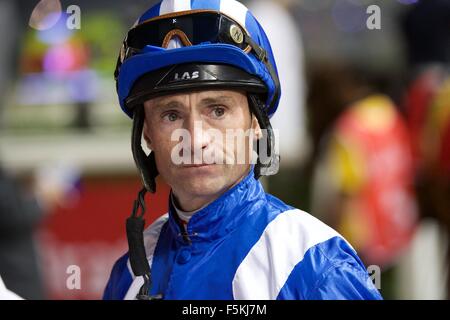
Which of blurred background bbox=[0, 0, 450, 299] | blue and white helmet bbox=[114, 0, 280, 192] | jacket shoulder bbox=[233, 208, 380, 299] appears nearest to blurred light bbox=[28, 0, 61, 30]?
blue and white helmet bbox=[114, 0, 280, 192]

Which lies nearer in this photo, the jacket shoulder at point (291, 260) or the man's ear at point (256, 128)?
the jacket shoulder at point (291, 260)

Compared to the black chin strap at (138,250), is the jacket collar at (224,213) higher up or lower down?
higher up

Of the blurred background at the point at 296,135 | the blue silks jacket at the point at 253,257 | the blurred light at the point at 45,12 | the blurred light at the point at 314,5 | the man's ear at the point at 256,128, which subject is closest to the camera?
the blue silks jacket at the point at 253,257

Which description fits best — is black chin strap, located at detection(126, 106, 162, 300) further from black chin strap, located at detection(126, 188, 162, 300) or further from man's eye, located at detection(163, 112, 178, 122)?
man's eye, located at detection(163, 112, 178, 122)

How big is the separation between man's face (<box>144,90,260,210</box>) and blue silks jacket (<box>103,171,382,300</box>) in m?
0.05

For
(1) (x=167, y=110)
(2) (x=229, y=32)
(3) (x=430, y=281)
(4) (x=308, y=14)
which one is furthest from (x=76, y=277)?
(3) (x=430, y=281)

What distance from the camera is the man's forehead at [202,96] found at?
2.46 metres

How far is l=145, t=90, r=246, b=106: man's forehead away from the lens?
2461mm

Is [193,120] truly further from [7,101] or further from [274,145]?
[7,101]

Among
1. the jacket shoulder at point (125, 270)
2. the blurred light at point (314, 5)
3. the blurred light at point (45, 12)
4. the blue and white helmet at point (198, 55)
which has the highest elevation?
the blurred light at point (314, 5)

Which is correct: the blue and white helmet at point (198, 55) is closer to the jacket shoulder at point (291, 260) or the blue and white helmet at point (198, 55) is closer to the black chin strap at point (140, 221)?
the black chin strap at point (140, 221)

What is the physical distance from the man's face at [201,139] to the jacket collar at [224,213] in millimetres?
21

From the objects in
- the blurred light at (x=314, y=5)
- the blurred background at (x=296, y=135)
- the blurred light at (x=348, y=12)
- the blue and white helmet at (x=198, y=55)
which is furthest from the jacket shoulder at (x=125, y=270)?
the blurred light at (x=314, y=5)

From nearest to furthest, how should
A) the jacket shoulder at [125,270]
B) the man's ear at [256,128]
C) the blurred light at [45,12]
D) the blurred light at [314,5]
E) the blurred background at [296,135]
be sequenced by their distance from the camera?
1. the man's ear at [256,128]
2. the jacket shoulder at [125,270]
3. the blurred light at [45,12]
4. the blurred background at [296,135]
5. the blurred light at [314,5]
